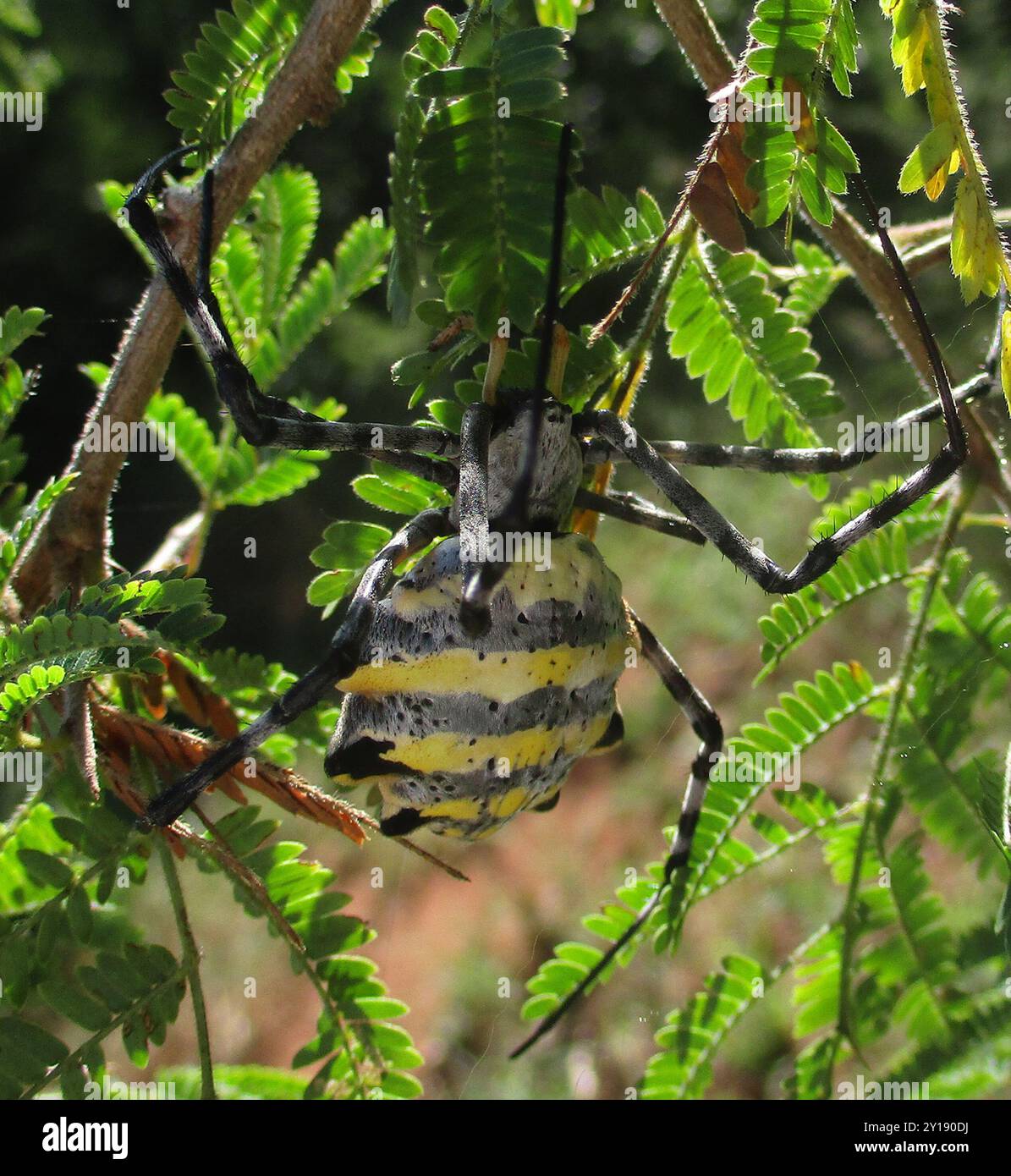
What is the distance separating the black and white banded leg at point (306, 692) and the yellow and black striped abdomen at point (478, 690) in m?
0.03

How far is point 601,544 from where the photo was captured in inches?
216

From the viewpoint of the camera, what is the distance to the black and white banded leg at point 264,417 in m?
1.53

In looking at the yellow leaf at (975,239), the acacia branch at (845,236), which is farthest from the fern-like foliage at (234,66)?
the yellow leaf at (975,239)

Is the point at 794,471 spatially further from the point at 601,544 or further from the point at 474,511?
the point at 601,544

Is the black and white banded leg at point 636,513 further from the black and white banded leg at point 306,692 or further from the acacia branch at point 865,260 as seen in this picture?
the acacia branch at point 865,260

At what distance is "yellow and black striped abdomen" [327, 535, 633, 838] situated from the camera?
4.68 ft

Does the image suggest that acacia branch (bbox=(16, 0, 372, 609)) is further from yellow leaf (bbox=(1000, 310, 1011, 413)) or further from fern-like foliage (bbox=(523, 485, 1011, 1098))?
fern-like foliage (bbox=(523, 485, 1011, 1098))

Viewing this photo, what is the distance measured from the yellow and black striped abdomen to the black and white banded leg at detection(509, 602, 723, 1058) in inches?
10.9

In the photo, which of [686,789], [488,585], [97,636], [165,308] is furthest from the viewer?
[686,789]

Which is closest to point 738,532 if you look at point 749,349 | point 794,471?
point 794,471

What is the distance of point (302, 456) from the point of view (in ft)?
6.55

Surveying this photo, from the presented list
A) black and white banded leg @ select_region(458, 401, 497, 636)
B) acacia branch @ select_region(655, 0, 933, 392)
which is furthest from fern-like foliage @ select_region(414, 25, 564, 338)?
acacia branch @ select_region(655, 0, 933, 392)

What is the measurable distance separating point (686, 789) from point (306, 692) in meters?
0.72
